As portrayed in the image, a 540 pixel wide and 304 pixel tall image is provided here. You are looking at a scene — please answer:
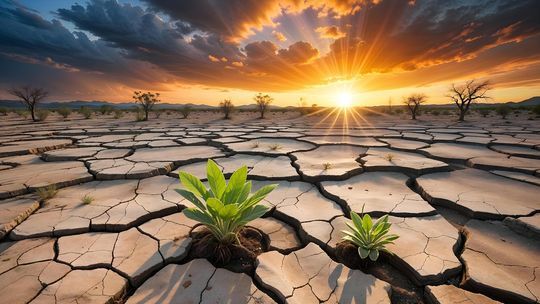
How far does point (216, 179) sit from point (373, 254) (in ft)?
3.63

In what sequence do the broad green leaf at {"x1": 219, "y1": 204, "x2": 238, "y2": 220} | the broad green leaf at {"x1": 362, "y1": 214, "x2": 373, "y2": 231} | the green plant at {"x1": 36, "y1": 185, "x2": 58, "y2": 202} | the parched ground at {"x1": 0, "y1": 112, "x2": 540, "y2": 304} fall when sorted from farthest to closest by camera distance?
the green plant at {"x1": 36, "y1": 185, "x2": 58, "y2": 202} → the broad green leaf at {"x1": 362, "y1": 214, "x2": 373, "y2": 231} → the broad green leaf at {"x1": 219, "y1": 204, "x2": 238, "y2": 220} → the parched ground at {"x1": 0, "y1": 112, "x2": 540, "y2": 304}

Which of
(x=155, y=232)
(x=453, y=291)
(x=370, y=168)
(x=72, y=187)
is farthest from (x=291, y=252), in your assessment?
(x=72, y=187)

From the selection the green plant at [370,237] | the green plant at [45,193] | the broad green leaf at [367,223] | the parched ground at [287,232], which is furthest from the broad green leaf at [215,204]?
the green plant at [45,193]

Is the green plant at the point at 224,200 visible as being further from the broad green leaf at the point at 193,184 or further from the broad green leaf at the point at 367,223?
the broad green leaf at the point at 367,223

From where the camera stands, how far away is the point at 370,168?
346cm

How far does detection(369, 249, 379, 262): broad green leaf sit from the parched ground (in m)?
0.13

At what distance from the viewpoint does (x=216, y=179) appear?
1.71 meters

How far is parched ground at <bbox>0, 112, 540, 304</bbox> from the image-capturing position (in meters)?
1.40

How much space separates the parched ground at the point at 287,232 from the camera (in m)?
1.40

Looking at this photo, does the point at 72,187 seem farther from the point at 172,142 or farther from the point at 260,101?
the point at 260,101

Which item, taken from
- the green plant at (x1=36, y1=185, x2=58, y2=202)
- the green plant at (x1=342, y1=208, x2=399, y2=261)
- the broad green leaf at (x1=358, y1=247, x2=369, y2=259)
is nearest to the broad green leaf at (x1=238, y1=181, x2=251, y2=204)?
the green plant at (x1=342, y1=208, x2=399, y2=261)

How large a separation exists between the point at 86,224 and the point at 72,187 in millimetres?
1199

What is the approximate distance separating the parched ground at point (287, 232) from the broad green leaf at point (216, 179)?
46 cm

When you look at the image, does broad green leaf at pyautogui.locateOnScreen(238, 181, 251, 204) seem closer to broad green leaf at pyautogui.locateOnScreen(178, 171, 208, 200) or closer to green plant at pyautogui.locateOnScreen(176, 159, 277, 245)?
green plant at pyautogui.locateOnScreen(176, 159, 277, 245)
